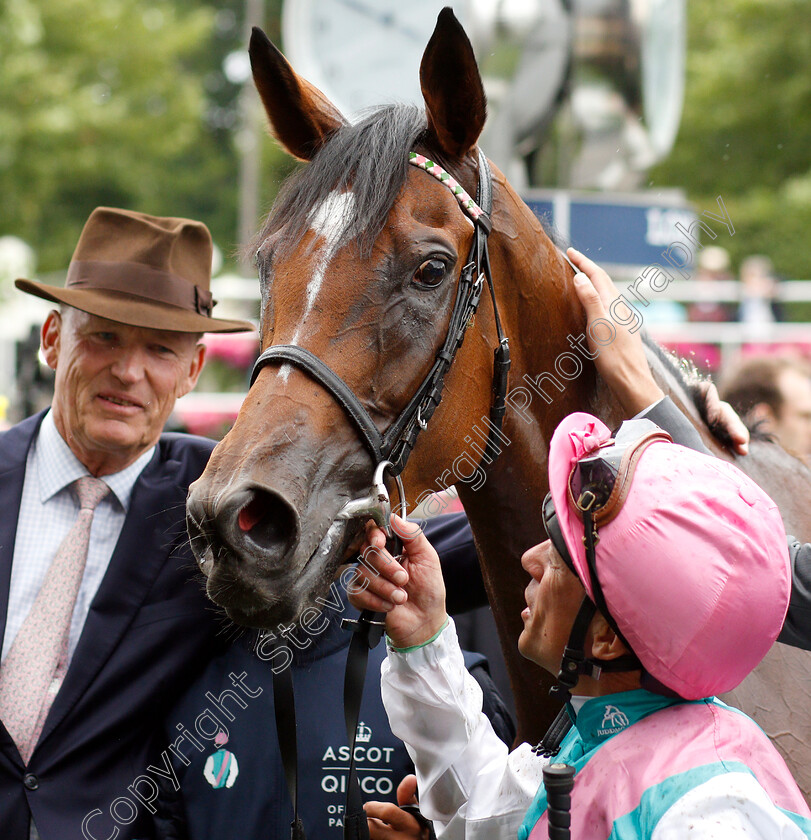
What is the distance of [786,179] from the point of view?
23609 mm

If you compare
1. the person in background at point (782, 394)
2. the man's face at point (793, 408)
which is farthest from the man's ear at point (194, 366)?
the man's face at point (793, 408)

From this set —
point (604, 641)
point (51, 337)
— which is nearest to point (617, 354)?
point (604, 641)

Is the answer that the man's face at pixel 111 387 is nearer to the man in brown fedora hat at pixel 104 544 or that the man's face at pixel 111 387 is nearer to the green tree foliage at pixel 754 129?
the man in brown fedora hat at pixel 104 544

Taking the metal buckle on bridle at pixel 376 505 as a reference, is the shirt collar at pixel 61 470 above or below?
below

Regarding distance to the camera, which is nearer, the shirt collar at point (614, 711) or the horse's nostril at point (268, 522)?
the shirt collar at point (614, 711)

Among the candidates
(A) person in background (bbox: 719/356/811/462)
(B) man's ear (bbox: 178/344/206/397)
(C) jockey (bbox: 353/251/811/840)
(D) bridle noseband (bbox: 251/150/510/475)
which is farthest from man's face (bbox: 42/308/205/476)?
(A) person in background (bbox: 719/356/811/462)

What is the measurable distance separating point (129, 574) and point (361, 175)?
1.32 m

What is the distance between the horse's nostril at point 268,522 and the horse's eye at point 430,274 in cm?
62

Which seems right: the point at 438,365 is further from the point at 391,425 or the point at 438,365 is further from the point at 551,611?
the point at 551,611

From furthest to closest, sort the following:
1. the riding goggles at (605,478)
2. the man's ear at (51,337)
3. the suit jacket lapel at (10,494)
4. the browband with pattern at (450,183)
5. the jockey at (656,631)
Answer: the man's ear at (51,337), the suit jacket lapel at (10,494), the browband with pattern at (450,183), the riding goggles at (605,478), the jockey at (656,631)

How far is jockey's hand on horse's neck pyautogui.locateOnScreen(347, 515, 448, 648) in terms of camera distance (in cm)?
212

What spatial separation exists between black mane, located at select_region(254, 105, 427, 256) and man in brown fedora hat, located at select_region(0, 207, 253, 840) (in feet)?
2.78

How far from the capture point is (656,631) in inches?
65.7

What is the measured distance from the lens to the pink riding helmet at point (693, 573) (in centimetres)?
164
